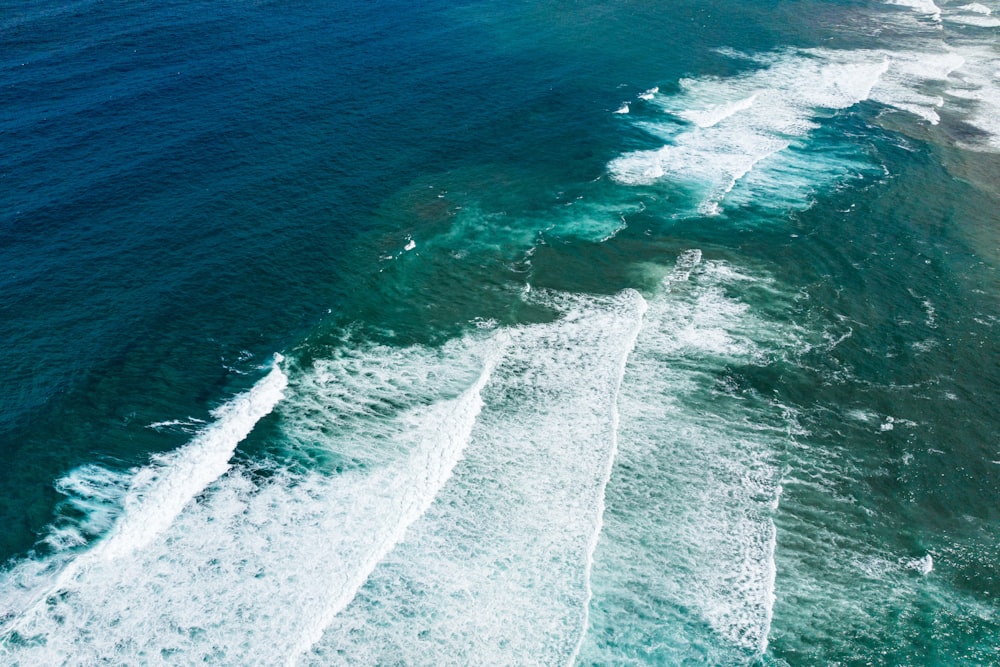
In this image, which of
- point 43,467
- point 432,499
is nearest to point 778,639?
point 432,499

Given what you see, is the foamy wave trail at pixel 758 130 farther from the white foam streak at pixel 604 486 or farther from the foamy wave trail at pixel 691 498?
the white foam streak at pixel 604 486

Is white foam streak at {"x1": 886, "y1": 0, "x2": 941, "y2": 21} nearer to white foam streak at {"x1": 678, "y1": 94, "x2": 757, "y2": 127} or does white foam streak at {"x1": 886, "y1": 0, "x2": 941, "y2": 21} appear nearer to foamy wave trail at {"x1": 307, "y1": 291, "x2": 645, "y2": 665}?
white foam streak at {"x1": 678, "y1": 94, "x2": 757, "y2": 127}

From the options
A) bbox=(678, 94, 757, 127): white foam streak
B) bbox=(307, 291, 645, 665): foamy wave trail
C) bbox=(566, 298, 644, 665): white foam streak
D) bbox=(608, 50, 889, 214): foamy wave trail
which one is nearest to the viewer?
bbox=(307, 291, 645, 665): foamy wave trail

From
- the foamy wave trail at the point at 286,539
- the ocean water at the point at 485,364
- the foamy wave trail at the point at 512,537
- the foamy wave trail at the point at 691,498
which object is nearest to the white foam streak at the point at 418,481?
the foamy wave trail at the point at 286,539

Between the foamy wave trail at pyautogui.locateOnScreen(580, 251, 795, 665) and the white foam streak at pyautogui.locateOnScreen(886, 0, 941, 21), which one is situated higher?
the white foam streak at pyautogui.locateOnScreen(886, 0, 941, 21)

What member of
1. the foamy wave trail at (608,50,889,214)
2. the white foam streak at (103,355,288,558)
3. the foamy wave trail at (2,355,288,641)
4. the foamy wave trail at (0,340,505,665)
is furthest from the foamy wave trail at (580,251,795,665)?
the foamy wave trail at (2,355,288,641)

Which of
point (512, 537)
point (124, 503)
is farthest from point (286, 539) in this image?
point (512, 537)

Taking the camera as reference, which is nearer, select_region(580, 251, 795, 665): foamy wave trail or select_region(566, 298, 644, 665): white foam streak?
select_region(580, 251, 795, 665): foamy wave trail
